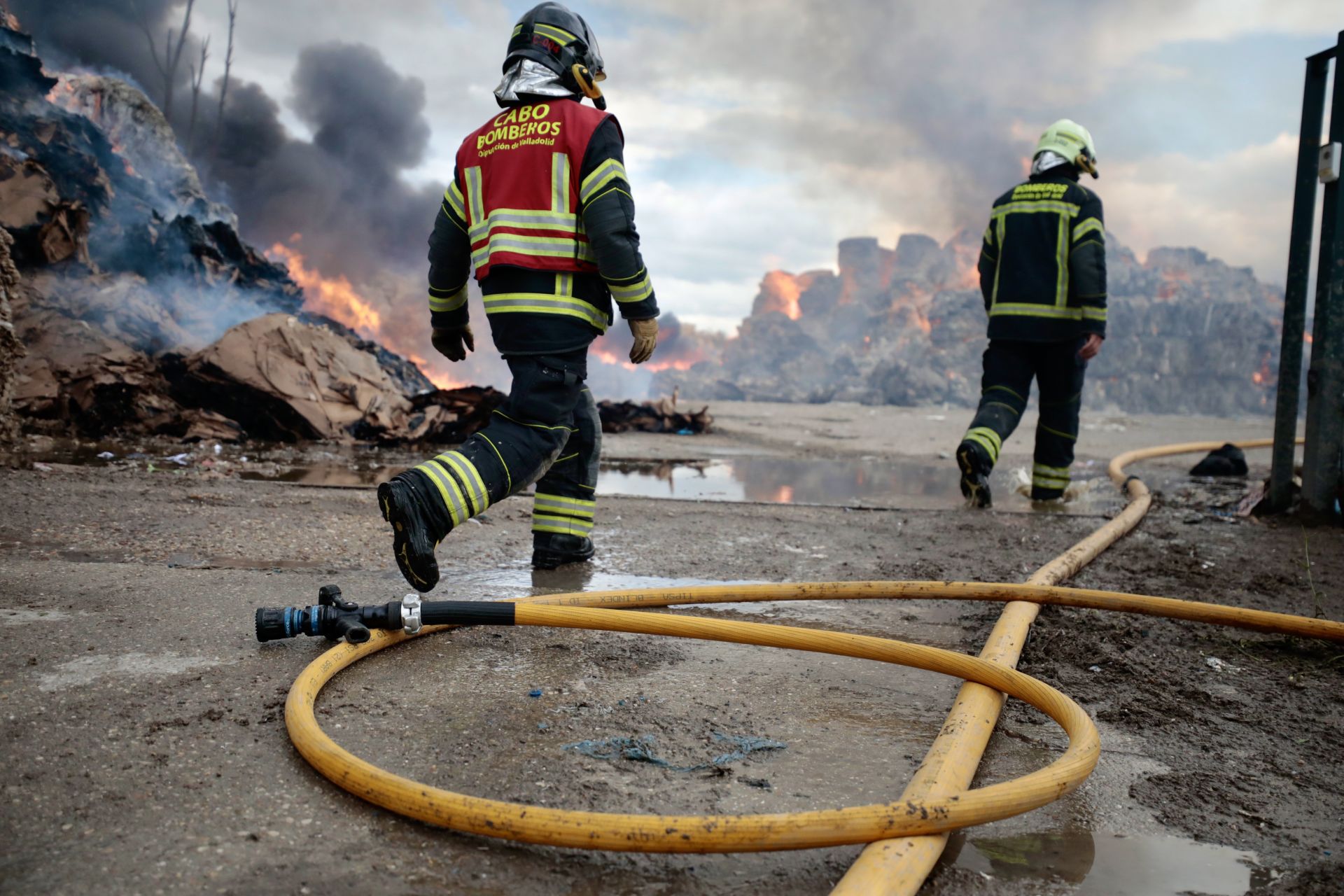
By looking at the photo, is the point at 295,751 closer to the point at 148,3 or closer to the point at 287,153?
the point at 148,3

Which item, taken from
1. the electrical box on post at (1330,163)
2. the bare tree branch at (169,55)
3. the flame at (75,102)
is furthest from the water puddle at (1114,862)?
the bare tree branch at (169,55)

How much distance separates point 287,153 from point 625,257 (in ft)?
77.2

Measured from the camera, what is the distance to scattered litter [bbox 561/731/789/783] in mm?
1567

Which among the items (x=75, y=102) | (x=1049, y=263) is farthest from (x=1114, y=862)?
(x=75, y=102)

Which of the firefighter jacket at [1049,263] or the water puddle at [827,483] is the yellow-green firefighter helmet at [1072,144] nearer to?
the firefighter jacket at [1049,263]

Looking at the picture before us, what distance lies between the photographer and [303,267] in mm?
22484

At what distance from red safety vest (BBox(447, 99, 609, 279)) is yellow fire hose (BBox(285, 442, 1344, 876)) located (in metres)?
1.09

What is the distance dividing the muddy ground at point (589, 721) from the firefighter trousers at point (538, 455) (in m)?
0.27

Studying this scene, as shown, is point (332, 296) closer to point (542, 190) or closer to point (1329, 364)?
point (542, 190)

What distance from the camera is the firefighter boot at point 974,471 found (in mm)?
4758

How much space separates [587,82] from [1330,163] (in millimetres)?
3563

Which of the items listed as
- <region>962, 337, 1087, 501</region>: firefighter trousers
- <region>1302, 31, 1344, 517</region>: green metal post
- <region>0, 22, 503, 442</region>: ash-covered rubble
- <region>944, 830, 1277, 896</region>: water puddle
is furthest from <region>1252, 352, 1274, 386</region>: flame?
<region>944, 830, 1277, 896</region>: water puddle

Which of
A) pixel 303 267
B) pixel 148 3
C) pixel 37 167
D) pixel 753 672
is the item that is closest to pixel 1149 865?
pixel 753 672

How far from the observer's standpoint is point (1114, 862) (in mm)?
1300
